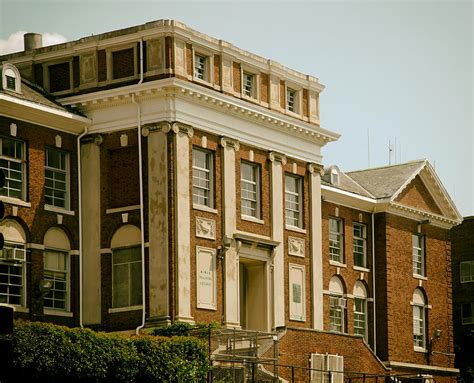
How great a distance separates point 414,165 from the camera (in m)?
57.7

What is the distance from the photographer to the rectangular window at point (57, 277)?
40.7 meters

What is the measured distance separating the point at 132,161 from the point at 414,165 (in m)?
20.3

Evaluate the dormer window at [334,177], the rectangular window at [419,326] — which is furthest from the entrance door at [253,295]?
the rectangular window at [419,326]

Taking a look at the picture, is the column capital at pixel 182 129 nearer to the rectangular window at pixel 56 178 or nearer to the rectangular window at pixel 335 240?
the rectangular window at pixel 56 178

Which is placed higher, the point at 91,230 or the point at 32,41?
the point at 32,41

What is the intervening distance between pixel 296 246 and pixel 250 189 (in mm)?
3434

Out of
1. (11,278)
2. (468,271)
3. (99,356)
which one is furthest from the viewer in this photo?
(468,271)

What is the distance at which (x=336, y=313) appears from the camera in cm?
5319

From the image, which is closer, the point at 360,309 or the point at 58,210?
the point at 58,210

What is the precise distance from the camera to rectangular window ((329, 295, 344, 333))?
5272 centimetres

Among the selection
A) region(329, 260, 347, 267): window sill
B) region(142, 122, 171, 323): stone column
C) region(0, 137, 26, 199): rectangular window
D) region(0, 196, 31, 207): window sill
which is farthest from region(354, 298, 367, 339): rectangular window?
region(0, 137, 26, 199): rectangular window

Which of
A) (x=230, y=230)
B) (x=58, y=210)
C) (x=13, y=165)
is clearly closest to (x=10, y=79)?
(x=13, y=165)

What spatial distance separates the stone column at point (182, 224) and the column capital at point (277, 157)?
5196 mm

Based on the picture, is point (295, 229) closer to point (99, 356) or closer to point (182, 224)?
point (182, 224)
